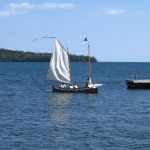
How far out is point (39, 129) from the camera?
1984 inches

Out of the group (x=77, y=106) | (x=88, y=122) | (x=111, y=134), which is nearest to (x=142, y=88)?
(x=77, y=106)

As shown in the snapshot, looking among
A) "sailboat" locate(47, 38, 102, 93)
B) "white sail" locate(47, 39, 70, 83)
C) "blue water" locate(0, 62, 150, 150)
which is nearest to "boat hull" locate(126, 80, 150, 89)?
"sailboat" locate(47, 38, 102, 93)

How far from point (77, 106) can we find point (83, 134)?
24.5m

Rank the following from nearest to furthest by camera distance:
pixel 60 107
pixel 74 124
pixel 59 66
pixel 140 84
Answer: pixel 74 124 → pixel 60 107 → pixel 59 66 → pixel 140 84

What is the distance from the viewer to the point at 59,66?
301 ft

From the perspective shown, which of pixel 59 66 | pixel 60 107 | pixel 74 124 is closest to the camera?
pixel 74 124

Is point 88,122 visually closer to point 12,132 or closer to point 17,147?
point 12,132

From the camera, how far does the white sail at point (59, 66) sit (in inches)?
3611

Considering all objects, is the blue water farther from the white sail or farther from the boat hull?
the boat hull

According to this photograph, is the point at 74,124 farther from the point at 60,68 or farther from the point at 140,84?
the point at 140,84

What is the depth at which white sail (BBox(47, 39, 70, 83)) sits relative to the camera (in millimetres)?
91719

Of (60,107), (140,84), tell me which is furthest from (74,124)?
(140,84)

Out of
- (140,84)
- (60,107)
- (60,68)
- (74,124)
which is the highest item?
(60,68)

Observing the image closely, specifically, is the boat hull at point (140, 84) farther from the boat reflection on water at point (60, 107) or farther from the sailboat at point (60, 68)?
the boat reflection on water at point (60, 107)
